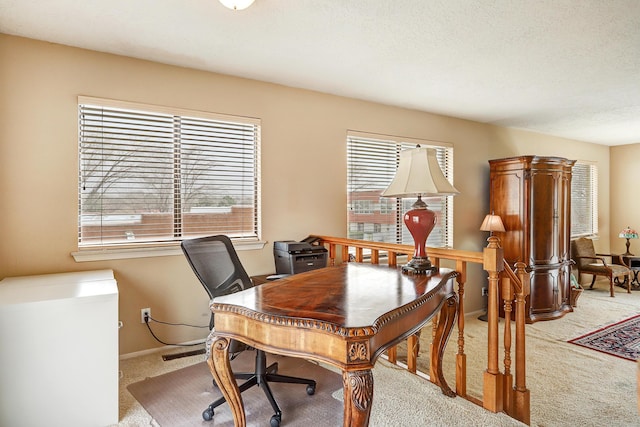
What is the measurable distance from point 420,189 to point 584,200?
6.12 metres

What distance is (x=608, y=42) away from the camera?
2684 mm

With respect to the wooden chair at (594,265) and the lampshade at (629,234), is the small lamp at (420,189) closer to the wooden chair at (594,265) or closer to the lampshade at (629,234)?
the wooden chair at (594,265)

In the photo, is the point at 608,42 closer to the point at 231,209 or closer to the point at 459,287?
the point at 459,287

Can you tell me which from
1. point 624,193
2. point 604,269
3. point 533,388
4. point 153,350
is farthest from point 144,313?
point 624,193

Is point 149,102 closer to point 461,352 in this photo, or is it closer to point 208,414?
point 208,414

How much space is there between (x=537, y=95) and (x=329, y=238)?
2.65 metres

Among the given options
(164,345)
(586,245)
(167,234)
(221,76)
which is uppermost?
(221,76)

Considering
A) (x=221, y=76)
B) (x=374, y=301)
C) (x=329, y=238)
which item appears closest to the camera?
(x=374, y=301)

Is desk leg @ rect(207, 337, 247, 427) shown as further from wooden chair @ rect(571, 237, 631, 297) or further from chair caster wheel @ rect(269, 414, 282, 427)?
wooden chair @ rect(571, 237, 631, 297)

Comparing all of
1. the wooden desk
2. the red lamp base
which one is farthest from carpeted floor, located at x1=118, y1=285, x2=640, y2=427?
the red lamp base

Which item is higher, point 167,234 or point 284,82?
point 284,82

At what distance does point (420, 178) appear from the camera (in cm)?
226

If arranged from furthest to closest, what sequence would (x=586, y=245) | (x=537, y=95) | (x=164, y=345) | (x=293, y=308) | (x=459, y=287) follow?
(x=586, y=245), (x=537, y=95), (x=164, y=345), (x=459, y=287), (x=293, y=308)

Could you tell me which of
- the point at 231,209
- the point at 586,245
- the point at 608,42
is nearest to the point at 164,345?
the point at 231,209
